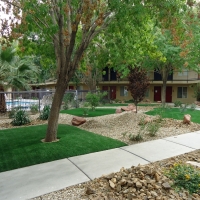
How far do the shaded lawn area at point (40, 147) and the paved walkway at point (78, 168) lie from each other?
311 mm

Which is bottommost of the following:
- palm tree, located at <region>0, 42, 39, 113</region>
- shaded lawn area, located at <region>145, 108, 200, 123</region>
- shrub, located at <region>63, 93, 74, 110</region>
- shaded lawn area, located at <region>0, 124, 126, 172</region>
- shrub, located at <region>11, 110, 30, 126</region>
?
shaded lawn area, located at <region>0, 124, 126, 172</region>

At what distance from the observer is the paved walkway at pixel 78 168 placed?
12.4ft

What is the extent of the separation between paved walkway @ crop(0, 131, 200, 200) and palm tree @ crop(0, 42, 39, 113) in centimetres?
857

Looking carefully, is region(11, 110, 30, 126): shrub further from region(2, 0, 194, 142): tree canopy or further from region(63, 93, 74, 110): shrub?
region(63, 93, 74, 110): shrub

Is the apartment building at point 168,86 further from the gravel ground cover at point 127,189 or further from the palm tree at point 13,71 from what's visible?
the gravel ground cover at point 127,189

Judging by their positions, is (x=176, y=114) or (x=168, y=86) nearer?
(x=176, y=114)

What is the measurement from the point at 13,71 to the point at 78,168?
9.38 m

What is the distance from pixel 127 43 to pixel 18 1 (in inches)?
167

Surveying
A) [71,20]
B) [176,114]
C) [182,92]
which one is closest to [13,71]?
[71,20]

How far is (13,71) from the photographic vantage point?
39.3 ft

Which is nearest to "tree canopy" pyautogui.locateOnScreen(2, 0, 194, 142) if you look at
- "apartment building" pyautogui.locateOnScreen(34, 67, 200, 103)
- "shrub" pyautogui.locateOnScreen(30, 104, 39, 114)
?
"shrub" pyautogui.locateOnScreen(30, 104, 39, 114)

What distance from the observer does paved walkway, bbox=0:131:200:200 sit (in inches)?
148

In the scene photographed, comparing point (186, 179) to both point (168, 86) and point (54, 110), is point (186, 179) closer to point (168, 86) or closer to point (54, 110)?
point (54, 110)

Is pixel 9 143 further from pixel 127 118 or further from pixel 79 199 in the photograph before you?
pixel 127 118
